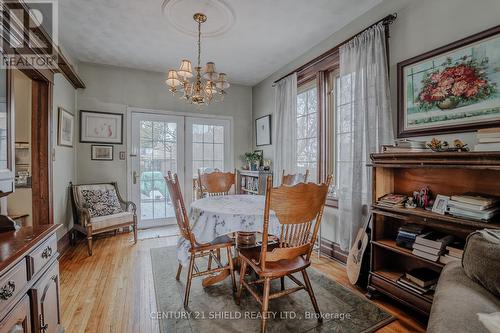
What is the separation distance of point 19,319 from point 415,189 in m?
2.66

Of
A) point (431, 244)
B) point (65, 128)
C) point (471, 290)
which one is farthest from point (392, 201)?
point (65, 128)

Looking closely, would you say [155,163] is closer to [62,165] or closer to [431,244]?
[62,165]

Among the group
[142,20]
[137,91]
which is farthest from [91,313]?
[137,91]

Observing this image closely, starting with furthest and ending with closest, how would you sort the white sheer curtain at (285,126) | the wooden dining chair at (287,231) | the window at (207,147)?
the window at (207,147) → the white sheer curtain at (285,126) → the wooden dining chair at (287,231)

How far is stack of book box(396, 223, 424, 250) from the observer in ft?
6.22

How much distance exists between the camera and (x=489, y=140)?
59.2 inches

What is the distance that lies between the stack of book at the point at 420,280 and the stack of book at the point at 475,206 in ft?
1.72

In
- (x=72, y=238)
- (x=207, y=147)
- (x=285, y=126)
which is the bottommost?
(x=72, y=238)

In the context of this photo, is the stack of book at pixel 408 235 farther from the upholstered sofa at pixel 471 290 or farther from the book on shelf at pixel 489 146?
the upholstered sofa at pixel 471 290

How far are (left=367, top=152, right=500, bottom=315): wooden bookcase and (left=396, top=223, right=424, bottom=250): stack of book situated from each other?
0.04 metres

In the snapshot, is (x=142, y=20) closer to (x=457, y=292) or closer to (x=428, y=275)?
(x=457, y=292)

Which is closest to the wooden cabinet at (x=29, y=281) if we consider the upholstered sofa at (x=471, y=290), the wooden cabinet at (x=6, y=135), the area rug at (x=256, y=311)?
the wooden cabinet at (x=6, y=135)

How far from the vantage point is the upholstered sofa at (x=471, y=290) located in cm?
79

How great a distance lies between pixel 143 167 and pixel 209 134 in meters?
1.33
